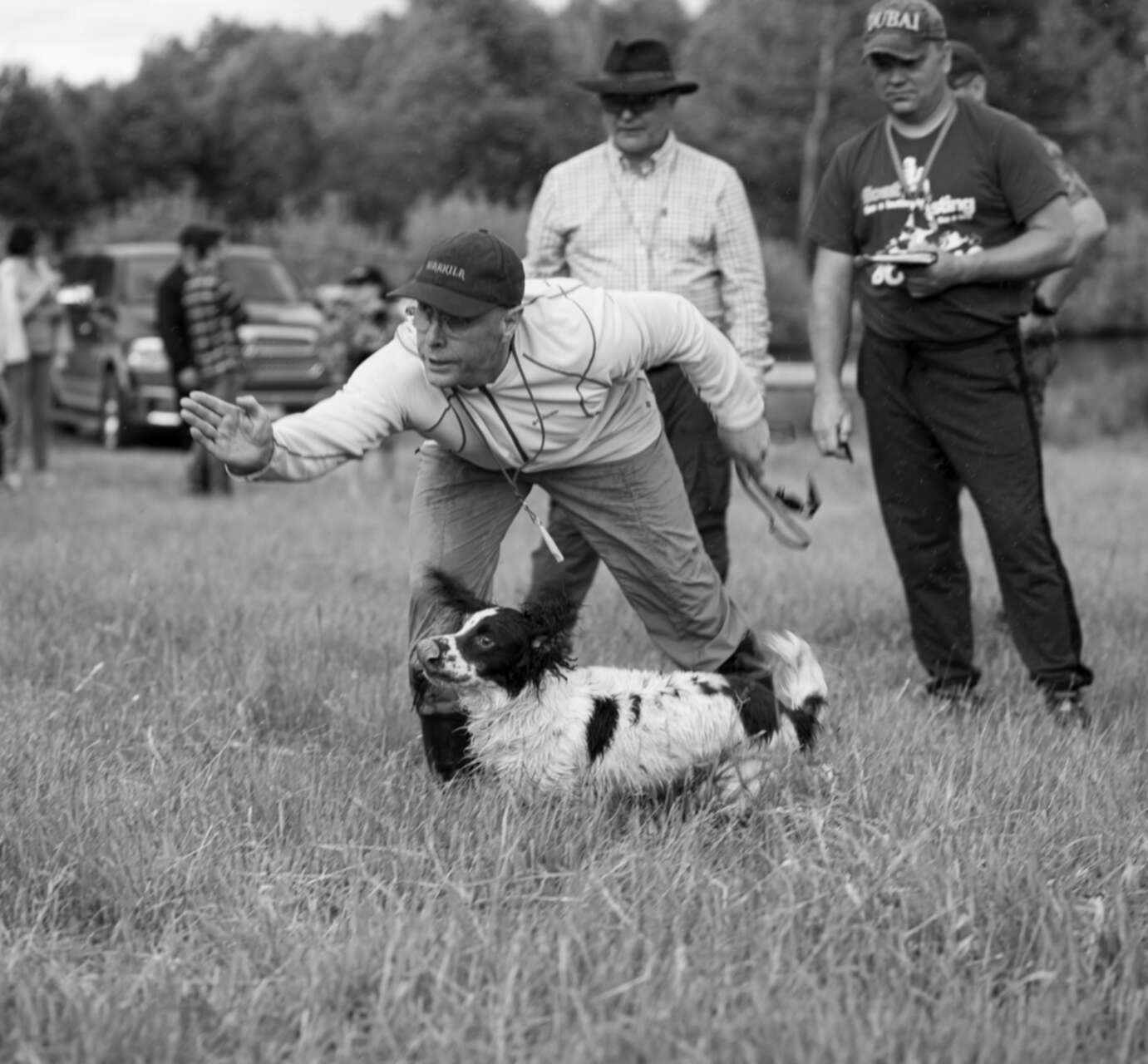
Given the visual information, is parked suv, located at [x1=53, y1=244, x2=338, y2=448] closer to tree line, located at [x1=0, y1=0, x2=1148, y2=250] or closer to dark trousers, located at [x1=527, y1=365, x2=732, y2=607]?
dark trousers, located at [x1=527, y1=365, x2=732, y2=607]

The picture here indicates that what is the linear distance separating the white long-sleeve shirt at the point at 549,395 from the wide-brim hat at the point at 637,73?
1657 millimetres

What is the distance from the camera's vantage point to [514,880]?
402cm

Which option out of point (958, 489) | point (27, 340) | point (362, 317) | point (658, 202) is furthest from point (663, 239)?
point (27, 340)

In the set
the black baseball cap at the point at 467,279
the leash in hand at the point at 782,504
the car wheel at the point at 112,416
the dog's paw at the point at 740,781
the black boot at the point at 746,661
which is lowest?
the car wheel at the point at 112,416

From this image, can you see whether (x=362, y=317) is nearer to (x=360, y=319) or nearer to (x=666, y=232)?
(x=360, y=319)

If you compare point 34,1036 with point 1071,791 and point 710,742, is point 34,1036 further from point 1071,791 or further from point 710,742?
point 1071,791

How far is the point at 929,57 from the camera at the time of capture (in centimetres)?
613

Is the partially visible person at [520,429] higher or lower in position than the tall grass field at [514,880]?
higher

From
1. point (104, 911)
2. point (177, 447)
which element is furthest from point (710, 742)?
point (177, 447)

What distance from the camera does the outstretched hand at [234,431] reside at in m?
4.42

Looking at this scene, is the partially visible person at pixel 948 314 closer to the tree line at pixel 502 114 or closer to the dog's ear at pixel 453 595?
the dog's ear at pixel 453 595

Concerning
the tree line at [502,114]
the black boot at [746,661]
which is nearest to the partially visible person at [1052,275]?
the black boot at [746,661]

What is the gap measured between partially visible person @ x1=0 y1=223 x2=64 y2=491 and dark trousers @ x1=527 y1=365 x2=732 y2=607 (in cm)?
823

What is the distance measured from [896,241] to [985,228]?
1.02ft
